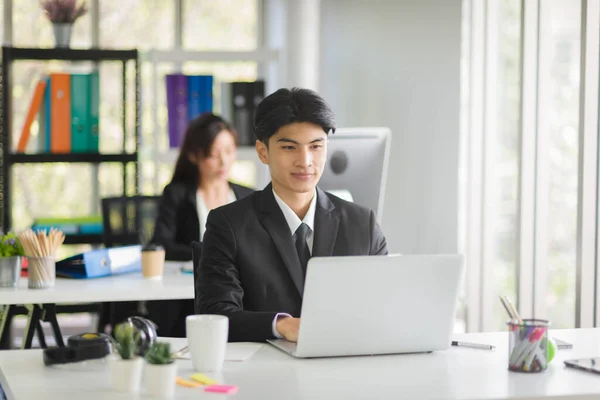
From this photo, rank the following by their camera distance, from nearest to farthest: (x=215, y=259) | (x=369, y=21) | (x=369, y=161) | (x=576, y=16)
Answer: (x=215, y=259) < (x=369, y=161) < (x=576, y=16) < (x=369, y=21)

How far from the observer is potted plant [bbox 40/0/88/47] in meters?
4.77

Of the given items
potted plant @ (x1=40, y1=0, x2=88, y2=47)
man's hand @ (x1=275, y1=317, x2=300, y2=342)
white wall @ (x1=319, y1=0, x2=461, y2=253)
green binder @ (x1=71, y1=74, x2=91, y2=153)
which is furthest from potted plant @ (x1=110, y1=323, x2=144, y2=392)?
potted plant @ (x1=40, y1=0, x2=88, y2=47)

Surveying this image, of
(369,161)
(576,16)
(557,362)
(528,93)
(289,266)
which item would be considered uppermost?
(576,16)

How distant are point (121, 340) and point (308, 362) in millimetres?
415

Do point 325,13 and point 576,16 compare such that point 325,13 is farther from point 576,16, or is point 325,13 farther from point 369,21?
point 576,16

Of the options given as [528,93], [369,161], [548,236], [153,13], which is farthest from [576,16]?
[153,13]

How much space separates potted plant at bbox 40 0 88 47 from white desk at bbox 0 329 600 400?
10.1ft

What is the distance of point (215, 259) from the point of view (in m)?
2.28

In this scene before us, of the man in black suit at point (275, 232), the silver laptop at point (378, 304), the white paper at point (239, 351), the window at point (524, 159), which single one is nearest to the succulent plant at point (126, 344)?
the white paper at point (239, 351)

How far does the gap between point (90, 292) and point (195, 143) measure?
143cm

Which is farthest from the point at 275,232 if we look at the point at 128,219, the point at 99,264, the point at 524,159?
the point at 128,219

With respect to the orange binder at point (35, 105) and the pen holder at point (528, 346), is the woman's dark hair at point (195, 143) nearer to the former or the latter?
the orange binder at point (35, 105)

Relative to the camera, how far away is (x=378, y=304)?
1845 mm

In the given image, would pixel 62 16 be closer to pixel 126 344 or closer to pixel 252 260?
pixel 252 260
